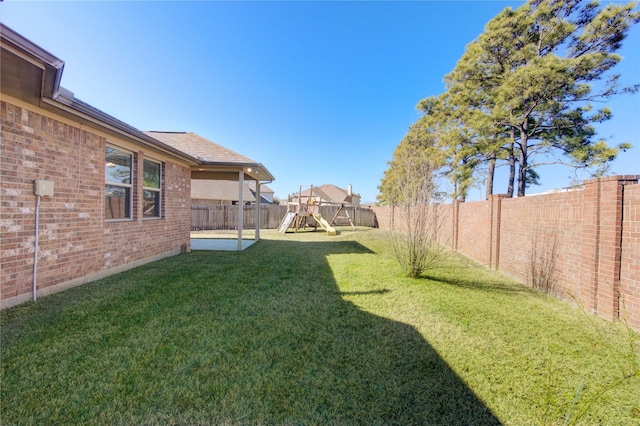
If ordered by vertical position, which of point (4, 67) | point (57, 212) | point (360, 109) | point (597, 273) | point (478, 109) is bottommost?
point (597, 273)

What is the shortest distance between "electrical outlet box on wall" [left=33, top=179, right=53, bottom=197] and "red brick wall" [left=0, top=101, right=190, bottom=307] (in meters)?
0.06

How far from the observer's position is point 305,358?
8.09 ft

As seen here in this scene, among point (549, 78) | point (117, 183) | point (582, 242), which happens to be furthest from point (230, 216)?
point (549, 78)

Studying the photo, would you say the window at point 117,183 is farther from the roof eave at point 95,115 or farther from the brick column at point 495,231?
the brick column at point 495,231

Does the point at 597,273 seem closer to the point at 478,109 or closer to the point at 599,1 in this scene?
the point at 478,109

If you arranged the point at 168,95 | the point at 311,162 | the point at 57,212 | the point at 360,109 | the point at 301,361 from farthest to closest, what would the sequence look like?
the point at 311,162, the point at 360,109, the point at 168,95, the point at 57,212, the point at 301,361

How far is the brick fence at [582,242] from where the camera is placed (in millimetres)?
3252

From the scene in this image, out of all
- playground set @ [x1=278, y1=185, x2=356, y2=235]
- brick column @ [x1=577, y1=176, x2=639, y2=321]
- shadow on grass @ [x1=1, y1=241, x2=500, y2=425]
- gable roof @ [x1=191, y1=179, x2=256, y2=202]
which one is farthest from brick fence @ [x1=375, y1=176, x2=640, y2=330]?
gable roof @ [x1=191, y1=179, x2=256, y2=202]

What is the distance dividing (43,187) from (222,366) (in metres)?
3.81

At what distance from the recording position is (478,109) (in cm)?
1284

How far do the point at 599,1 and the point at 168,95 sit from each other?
1741 centimetres

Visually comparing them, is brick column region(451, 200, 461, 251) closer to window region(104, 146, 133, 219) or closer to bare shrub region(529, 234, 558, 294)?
bare shrub region(529, 234, 558, 294)

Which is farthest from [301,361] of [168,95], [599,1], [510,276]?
[599,1]

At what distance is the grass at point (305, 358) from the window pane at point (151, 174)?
2.70 metres
